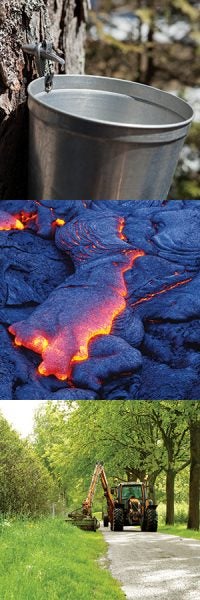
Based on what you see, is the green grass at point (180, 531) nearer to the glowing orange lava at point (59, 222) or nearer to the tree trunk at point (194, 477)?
the tree trunk at point (194, 477)

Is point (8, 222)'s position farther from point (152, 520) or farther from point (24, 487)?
point (152, 520)

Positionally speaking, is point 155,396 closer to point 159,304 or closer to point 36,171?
point 159,304

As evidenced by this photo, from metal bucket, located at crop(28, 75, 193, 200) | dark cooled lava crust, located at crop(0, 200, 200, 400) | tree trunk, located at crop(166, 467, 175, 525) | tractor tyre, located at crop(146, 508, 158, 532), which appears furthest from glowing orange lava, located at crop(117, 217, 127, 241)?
tractor tyre, located at crop(146, 508, 158, 532)

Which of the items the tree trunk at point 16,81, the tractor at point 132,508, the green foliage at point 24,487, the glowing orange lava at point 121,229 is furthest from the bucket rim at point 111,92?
the tractor at point 132,508

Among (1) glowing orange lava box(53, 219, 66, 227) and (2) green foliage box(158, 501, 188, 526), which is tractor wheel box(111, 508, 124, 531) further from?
(1) glowing orange lava box(53, 219, 66, 227)

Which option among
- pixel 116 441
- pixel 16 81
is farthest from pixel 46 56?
pixel 116 441

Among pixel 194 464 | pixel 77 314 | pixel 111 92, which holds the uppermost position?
pixel 111 92
